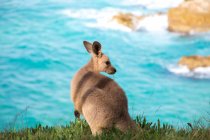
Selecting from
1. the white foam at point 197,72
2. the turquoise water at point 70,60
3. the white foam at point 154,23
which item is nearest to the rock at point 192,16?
the turquoise water at point 70,60

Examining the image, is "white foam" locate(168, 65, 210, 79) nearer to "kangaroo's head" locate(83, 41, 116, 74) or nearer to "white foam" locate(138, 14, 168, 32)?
"white foam" locate(138, 14, 168, 32)

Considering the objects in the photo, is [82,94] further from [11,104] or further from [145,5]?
[145,5]

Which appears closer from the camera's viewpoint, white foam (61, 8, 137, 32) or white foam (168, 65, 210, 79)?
white foam (168, 65, 210, 79)

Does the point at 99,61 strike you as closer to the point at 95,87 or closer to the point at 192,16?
the point at 95,87

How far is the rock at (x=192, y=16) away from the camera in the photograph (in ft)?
89.9

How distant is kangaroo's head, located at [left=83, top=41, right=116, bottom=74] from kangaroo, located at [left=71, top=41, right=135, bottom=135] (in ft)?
0.34

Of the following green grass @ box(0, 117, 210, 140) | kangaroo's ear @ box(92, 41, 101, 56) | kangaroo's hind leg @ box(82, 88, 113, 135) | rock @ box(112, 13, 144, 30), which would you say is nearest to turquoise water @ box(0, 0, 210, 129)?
rock @ box(112, 13, 144, 30)

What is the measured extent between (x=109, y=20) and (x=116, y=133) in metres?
23.3

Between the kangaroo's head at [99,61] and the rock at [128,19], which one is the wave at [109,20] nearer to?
the rock at [128,19]

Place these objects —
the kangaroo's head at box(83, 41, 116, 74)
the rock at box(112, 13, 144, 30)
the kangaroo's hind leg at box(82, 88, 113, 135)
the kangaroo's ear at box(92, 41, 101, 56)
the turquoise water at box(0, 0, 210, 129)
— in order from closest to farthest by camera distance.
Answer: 1. the kangaroo's hind leg at box(82, 88, 113, 135)
2. the kangaroo's ear at box(92, 41, 101, 56)
3. the kangaroo's head at box(83, 41, 116, 74)
4. the turquoise water at box(0, 0, 210, 129)
5. the rock at box(112, 13, 144, 30)

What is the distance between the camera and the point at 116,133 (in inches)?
233

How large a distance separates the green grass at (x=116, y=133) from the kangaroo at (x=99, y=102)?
13 centimetres

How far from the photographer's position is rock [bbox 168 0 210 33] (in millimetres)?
27391

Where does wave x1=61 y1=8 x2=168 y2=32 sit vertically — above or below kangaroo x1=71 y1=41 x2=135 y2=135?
below
